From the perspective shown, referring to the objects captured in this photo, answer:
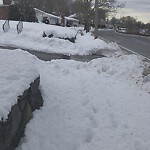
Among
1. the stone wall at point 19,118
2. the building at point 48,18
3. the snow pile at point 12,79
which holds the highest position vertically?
the snow pile at point 12,79

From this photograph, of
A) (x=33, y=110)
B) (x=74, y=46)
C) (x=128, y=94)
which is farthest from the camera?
(x=74, y=46)

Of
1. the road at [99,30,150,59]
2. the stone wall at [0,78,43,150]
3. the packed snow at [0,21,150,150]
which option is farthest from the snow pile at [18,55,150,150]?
the road at [99,30,150,59]

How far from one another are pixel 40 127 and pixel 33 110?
61 centimetres

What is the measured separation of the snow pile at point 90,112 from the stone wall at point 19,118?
0.14 metres

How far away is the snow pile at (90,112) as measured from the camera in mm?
6445

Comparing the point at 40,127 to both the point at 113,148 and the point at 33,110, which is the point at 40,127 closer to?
the point at 33,110

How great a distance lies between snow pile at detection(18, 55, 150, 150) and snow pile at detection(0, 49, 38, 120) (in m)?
0.68

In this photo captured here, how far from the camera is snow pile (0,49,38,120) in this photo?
524 centimetres

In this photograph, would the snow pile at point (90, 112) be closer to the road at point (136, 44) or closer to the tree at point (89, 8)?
the road at point (136, 44)

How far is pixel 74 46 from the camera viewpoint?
24.6m

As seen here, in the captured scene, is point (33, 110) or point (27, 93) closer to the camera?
point (27, 93)

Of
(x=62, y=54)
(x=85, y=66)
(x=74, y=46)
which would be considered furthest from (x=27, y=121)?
(x=74, y=46)

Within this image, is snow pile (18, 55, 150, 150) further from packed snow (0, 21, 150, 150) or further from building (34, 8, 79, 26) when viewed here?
building (34, 8, 79, 26)

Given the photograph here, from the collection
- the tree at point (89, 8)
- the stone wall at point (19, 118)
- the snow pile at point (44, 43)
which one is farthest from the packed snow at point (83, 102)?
the tree at point (89, 8)
